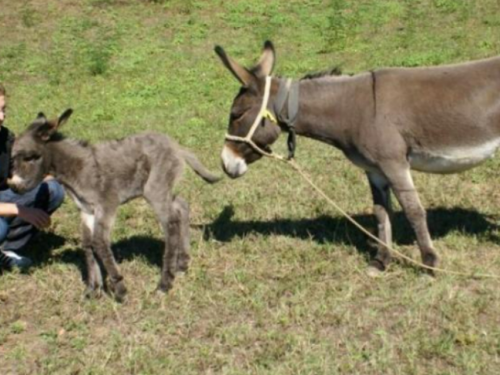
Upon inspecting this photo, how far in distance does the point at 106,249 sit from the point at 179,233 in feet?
2.02

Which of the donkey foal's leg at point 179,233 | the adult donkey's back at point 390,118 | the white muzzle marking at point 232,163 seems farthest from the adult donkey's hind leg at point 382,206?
the donkey foal's leg at point 179,233

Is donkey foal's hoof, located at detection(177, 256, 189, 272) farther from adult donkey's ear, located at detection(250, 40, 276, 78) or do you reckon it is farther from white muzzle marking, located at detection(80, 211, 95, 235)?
adult donkey's ear, located at detection(250, 40, 276, 78)

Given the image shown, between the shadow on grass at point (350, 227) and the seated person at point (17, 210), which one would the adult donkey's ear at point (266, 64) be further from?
the seated person at point (17, 210)

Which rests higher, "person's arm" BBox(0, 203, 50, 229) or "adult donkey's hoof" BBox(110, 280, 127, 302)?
"person's arm" BBox(0, 203, 50, 229)

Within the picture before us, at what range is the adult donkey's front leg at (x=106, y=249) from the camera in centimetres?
573

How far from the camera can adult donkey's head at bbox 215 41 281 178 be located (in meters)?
5.92

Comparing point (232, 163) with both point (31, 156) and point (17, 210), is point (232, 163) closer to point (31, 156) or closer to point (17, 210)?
point (31, 156)

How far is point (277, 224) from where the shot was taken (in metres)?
7.23

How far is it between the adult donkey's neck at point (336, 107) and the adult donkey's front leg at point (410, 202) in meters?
0.42

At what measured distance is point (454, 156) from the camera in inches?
230

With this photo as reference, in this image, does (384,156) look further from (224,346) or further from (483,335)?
(224,346)

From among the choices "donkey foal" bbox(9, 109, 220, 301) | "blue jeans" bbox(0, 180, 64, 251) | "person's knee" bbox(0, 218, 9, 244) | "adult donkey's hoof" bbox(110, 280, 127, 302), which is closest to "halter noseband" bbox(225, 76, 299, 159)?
"donkey foal" bbox(9, 109, 220, 301)

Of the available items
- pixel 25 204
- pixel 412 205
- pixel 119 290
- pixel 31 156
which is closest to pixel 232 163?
pixel 119 290

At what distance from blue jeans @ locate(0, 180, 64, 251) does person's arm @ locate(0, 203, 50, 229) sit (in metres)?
0.33
